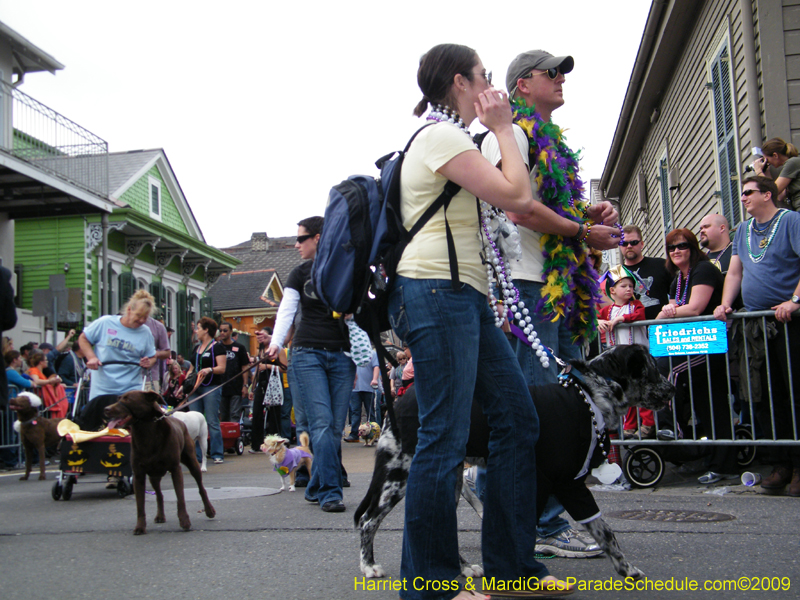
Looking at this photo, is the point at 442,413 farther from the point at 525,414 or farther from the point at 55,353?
the point at 55,353

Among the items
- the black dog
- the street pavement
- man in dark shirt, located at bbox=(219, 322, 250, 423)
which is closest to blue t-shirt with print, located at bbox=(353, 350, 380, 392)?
man in dark shirt, located at bbox=(219, 322, 250, 423)

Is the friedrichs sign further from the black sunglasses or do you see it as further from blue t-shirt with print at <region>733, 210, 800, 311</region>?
the black sunglasses

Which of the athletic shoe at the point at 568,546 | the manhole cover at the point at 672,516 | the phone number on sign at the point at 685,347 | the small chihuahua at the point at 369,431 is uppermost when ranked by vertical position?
the phone number on sign at the point at 685,347

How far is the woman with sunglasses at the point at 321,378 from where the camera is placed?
564 centimetres

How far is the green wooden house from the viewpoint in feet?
71.7

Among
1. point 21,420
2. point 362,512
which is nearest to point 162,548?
point 362,512

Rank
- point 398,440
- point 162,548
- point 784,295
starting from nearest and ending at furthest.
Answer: point 398,440
point 162,548
point 784,295

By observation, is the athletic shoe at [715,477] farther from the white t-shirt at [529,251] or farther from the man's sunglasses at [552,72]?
the man's sunglasses at [552,72]

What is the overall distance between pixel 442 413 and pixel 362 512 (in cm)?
118

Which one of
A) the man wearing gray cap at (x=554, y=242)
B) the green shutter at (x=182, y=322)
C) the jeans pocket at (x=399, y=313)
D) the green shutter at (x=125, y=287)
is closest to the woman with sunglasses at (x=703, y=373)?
the man wearing gray cap at (x=554, y=242)

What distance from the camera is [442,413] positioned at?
102 inches

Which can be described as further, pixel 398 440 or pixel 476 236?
pixel 398 440

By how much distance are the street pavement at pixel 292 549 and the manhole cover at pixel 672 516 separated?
5cm

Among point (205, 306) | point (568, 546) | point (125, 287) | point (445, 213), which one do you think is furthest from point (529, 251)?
point (205, 306)
